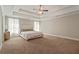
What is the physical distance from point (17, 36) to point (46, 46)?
696mm

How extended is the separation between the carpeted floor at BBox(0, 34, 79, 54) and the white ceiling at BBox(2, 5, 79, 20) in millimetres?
527

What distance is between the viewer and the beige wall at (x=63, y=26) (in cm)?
161

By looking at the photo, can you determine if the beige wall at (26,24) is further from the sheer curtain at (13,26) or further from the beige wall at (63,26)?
the beige wall at (63,26)

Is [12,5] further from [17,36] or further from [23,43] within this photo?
[23,43]

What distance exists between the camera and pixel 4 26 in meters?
1.60

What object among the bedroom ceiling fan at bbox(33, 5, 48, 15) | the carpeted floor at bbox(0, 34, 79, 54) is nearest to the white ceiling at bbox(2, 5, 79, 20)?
the bedroom ceiling fan at bbox(33, 5, 48, 15)

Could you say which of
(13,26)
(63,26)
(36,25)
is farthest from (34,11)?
(63,26)

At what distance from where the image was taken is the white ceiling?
1592 mm

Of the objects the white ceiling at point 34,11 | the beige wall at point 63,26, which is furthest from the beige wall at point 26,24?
the beige wall at point 63,26

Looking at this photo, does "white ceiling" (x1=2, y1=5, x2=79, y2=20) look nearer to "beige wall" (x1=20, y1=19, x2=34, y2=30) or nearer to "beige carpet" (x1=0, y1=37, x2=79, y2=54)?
"beige wall" (x1=20, y1=19, x2=34, y2=30)

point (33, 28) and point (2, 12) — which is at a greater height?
point (2, 12)

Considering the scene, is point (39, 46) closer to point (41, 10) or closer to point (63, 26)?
point (63, 26)
